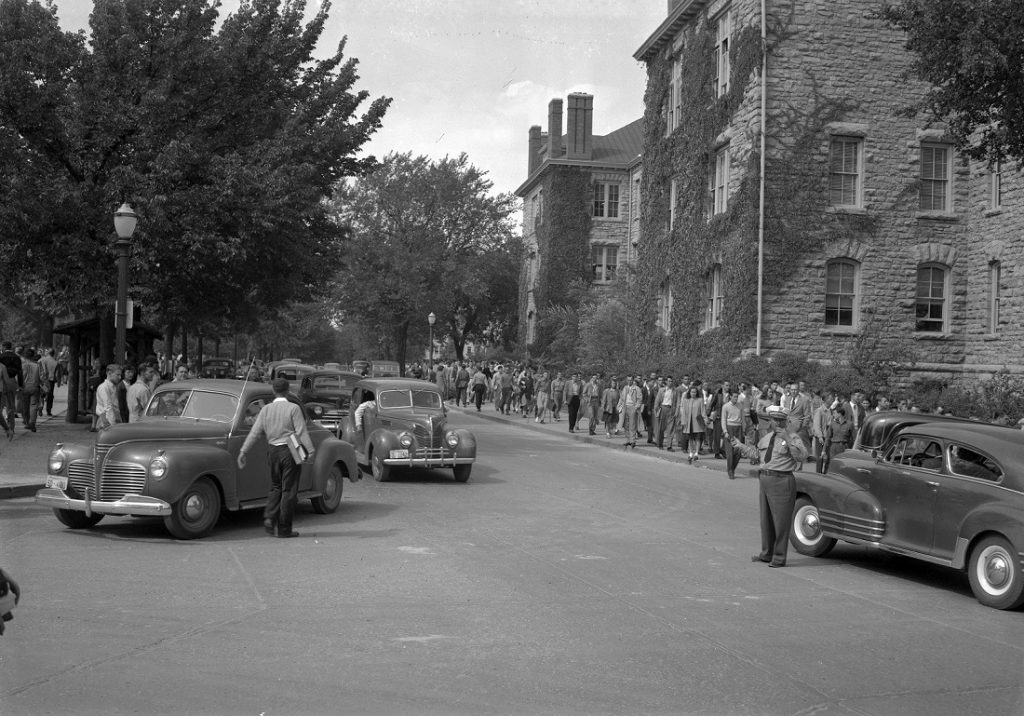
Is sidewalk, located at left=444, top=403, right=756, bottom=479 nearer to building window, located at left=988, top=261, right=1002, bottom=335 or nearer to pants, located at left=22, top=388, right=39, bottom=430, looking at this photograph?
building window, located at left=988, top=261, right=1002, bottom=335

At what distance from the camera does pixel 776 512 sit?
10578mm

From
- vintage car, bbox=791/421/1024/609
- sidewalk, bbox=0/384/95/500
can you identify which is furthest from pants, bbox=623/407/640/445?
vintage car, bbox=791/421/1024/609

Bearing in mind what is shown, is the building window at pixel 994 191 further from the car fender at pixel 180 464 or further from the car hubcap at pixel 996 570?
the car fender at pixel 180 464

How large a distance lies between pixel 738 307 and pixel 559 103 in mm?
34136

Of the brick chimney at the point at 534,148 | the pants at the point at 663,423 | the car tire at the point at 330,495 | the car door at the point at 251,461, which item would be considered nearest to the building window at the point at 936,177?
the pants at the point at 663,423

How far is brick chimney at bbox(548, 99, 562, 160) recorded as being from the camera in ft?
195

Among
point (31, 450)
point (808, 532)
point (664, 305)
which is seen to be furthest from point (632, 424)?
point (808, 532)

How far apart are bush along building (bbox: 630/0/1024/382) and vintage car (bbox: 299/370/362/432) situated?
12.0 m

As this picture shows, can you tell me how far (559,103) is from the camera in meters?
61.8

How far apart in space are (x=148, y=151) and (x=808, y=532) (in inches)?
655

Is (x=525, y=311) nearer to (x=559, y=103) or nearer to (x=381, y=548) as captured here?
(x=559, y=103)

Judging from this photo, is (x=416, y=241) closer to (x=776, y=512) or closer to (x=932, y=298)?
(x=932, y=298)

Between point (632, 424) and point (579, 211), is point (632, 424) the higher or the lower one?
the lower one

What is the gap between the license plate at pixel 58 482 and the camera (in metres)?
11.2
